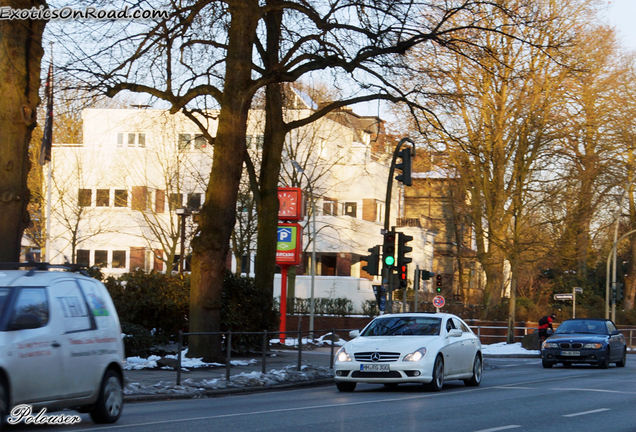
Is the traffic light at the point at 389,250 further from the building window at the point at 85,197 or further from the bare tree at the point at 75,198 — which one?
the bare tree at the point at 75,198

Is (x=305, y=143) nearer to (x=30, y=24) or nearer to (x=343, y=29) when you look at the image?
(x=343, y=29)

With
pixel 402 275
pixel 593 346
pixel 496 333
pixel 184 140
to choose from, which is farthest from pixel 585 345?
pixel 496 333

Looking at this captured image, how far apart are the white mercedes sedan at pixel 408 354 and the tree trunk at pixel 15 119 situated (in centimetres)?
637

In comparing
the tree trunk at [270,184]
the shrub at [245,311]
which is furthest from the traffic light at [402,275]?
the shrub at [245,311]

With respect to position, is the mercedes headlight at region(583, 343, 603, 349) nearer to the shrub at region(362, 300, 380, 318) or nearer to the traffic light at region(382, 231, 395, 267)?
the traffic light at region(382, 231, 395, 267)

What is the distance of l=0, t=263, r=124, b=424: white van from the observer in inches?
344

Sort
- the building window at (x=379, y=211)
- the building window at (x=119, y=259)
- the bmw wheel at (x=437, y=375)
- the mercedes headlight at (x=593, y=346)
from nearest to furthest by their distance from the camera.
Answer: the bmw wheel at (x=437, y=375) < the mercedes headlight at (x=593, y=346) < the building window at (x=119, y=259) < the building window at (x=379, y=211)

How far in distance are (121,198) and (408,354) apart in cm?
3953

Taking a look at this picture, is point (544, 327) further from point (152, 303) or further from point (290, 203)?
point (152, 303)

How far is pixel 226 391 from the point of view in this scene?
51.8 feet

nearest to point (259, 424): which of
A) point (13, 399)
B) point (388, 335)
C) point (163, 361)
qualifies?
point (13, 399)

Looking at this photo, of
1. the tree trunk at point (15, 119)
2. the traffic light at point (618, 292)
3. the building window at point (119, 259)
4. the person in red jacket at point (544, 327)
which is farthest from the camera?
the building window at point (119, 259)

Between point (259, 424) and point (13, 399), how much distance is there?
3210mm

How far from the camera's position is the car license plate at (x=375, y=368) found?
15422mm
